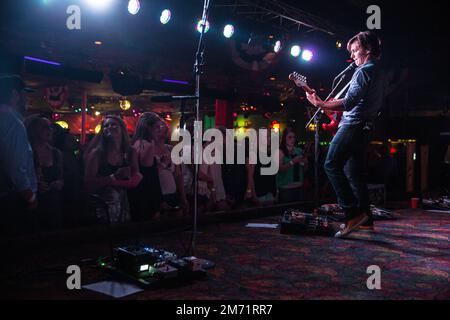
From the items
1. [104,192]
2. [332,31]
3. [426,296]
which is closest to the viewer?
[426,296]

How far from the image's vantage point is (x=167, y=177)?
503cm

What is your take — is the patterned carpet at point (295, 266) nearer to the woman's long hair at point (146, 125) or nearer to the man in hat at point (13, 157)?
the man in hat at point (13, 157)

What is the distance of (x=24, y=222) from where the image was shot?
354cm

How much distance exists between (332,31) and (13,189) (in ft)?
25.2

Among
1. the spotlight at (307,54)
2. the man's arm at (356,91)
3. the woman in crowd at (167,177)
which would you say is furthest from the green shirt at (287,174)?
the spotlight at (307,54)

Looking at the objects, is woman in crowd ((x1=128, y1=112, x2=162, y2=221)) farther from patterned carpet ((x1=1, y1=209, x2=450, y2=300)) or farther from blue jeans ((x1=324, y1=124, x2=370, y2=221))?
blue jeans ((x1=324, y1=124, x2=370, y2=221))

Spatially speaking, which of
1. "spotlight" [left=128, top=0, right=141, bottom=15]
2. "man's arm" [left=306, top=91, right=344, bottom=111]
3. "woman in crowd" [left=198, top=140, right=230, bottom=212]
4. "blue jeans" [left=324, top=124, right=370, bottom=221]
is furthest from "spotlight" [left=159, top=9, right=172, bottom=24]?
"blue jeans" [left=324, top=124, right=370, bottom=221]

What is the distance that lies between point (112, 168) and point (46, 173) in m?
0.65

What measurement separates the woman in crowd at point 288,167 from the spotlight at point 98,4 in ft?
12.3

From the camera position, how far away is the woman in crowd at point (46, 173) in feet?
12.5

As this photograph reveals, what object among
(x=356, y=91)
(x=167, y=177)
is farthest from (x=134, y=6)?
(x=356, y=91)

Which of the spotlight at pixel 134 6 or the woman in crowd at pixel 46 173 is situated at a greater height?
the spotlight at pixel 134 6
